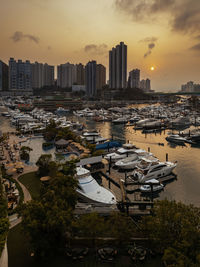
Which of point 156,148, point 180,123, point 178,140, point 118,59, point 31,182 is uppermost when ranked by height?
point 118,59

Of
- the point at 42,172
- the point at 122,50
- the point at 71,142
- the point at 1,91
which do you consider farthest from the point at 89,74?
the point at 42,172

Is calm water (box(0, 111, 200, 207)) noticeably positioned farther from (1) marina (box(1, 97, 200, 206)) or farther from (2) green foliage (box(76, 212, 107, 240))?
(2) green foliage (box(76, 212, 107, 240))

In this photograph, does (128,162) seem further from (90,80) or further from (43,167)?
(90,80)

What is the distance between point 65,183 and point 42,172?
8.40 meters

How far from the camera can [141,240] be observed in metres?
12.8

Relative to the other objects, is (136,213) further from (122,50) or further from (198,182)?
(122,50)

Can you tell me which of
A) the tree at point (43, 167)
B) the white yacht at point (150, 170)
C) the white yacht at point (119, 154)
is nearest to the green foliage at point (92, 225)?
the tree at point (43, 167)

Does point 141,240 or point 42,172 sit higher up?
point 42,172

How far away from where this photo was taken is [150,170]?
24.7 meters

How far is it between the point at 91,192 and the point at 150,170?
30.3ft

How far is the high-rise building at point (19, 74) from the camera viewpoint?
19250 centimetres

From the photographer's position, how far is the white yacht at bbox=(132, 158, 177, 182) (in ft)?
80.0

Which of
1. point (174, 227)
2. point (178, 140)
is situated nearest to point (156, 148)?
point (178, 140)

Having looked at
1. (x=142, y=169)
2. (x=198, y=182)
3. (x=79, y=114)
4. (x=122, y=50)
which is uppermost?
(x=122, y=50)
